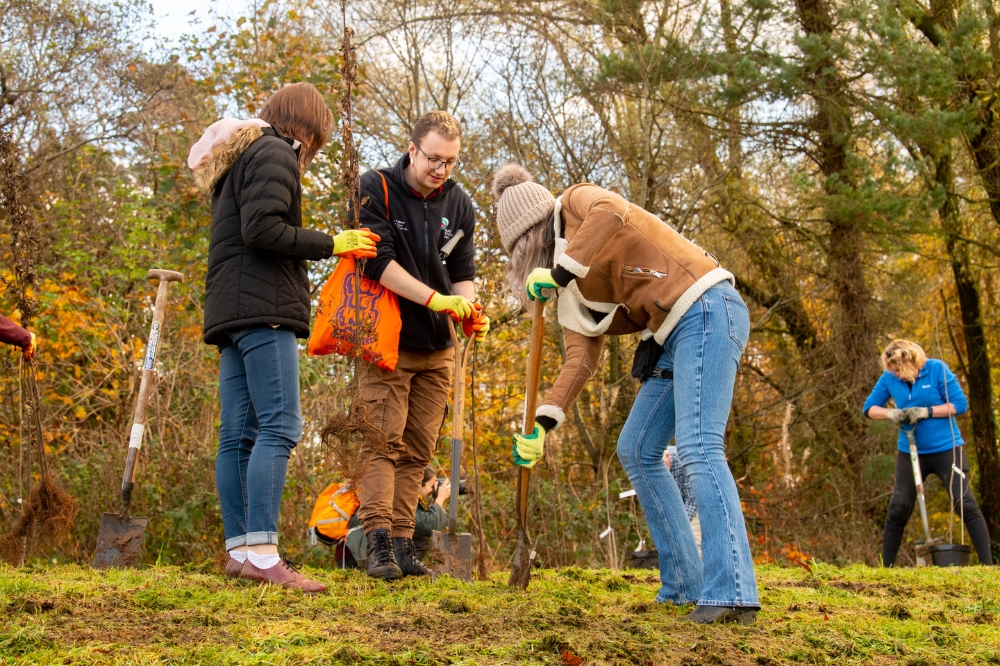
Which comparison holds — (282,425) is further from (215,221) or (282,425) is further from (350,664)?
(350,664)

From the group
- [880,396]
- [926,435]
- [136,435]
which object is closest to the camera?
[136,435]

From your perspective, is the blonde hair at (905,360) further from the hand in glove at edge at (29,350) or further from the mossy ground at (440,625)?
the hand in glove at edge at (29,350)

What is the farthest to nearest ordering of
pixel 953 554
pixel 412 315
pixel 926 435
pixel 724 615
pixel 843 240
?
pixel 843 240 < pixel 926 435 < pixel 953 554 < pixel 412 315 < pixel 724 615

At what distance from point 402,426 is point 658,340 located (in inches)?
52.0

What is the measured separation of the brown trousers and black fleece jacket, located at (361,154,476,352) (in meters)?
0.11

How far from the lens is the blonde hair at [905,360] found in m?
7.02

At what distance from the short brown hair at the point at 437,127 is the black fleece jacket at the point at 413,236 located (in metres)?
0.15

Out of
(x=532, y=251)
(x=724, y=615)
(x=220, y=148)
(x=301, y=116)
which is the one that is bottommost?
(x=724, y=615)

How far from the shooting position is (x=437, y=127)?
13.2ft

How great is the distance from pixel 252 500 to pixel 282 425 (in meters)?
0.30

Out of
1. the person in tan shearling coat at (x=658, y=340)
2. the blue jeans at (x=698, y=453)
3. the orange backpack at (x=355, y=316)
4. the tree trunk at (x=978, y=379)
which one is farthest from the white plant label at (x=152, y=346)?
the tree trunk at (x=978, y=379)

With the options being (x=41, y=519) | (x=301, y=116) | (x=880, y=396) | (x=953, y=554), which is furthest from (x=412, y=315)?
(x=953, y=554)

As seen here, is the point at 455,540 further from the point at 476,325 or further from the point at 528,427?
the point at 476,325

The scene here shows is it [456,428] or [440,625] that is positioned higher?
[456,428]
